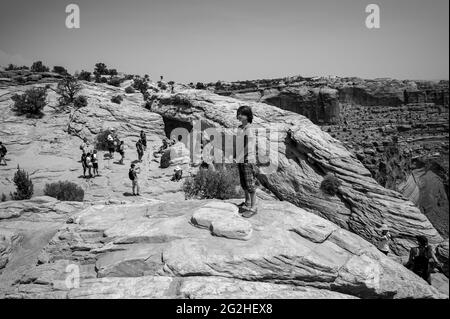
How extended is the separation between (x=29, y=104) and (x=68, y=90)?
15.9 feet

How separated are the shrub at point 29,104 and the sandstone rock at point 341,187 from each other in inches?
776

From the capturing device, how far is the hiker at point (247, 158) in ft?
19.6

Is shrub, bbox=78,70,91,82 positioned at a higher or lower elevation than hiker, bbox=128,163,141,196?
higher

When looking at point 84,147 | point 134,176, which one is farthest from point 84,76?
point 134,176

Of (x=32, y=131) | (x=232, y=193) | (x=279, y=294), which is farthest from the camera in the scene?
(x=32, y=131)

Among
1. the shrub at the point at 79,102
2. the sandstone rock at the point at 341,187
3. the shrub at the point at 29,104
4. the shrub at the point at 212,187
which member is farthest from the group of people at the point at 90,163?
the shrub at the point at 79,102

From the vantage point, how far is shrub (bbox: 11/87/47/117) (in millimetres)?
24359

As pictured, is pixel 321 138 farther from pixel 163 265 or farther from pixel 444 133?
pixel 444 133

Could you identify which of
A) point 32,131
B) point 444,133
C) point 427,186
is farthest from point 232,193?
point 444,133

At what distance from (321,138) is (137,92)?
80.8 ft

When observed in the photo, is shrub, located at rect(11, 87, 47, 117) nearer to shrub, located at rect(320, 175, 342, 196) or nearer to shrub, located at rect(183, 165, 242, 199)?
shrub, located at rect(183, 165, 242, 199)

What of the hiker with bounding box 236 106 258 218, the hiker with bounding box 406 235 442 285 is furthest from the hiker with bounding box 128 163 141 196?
the hiker with bounding box 406 235 442 285

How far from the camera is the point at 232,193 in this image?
13492 millimetres

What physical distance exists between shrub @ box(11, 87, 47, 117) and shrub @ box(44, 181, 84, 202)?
1444 centimetres
